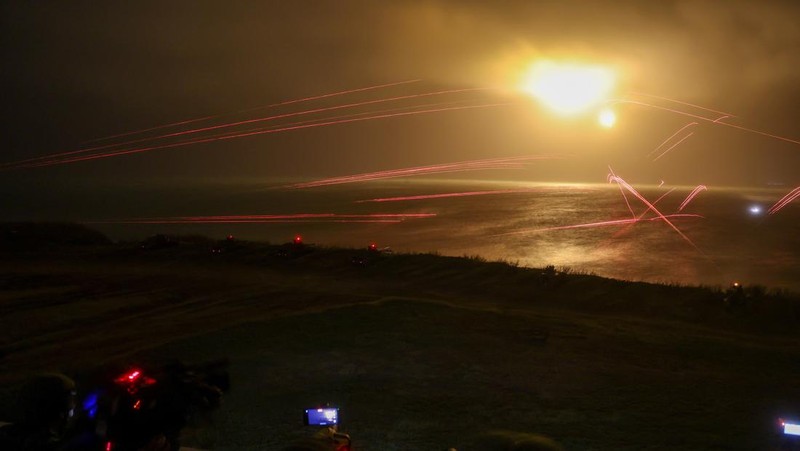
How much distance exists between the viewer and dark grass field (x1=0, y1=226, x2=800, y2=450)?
22.6 feet

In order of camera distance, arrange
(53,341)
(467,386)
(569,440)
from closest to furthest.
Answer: (569,440), (467,386), (53,341)

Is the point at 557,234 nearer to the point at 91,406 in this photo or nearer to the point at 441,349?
the point at 441,349

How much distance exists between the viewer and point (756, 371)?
29.9 ft

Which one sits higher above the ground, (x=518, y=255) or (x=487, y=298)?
(x=518, y=255)

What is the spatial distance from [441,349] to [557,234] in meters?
44.7

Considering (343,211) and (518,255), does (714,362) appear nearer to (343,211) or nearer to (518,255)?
(518,255)

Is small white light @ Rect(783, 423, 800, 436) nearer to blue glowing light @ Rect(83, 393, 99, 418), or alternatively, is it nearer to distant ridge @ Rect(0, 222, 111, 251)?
blue glowing light @ Rect(83, 393, 99, 418)

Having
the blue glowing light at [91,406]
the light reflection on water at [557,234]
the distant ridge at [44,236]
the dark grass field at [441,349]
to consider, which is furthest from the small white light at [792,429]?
the distant ridge at [44,236]

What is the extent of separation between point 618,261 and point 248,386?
32.6m

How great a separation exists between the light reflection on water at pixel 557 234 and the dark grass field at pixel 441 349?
16108 millimetres

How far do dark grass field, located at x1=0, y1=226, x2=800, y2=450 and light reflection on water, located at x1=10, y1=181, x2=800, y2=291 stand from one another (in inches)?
634

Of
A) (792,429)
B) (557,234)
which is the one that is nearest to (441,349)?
(792,429)

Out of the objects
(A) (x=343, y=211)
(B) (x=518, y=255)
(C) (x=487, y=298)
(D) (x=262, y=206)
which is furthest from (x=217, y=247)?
(D) (x=262, y=206)

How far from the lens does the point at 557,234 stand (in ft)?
173
